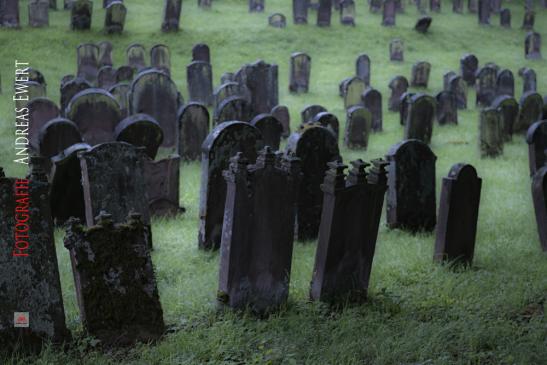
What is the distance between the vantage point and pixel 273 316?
6184 millimetres

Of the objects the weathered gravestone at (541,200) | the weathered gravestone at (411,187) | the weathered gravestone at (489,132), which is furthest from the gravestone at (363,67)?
the weathered gravestone at (541,200)

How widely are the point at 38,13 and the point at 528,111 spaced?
18.6m

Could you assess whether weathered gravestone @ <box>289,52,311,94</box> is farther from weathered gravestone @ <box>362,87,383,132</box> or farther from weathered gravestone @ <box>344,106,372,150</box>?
weathered gravestone @ <box>344,106,372,150</box>

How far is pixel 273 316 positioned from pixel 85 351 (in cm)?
172

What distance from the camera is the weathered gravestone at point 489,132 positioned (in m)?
15.4

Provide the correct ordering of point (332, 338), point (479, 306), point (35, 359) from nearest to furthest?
1. point (35, 359)
2. point (332, 338)
3. point (479, 306)

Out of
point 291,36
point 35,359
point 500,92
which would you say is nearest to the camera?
point 35,359

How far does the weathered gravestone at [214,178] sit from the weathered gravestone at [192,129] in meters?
5.36

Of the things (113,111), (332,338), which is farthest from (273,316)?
(113,111)

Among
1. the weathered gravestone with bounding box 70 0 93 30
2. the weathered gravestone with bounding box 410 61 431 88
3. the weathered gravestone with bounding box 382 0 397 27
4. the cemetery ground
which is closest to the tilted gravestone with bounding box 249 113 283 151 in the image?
the cemetery ground

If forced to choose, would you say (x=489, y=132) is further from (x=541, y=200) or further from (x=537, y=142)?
(x=541, y=200)

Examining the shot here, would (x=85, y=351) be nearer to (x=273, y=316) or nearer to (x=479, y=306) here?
(x=273, y=316)

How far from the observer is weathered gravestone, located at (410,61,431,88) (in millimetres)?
24656

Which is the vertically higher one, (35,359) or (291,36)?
(291,36)
